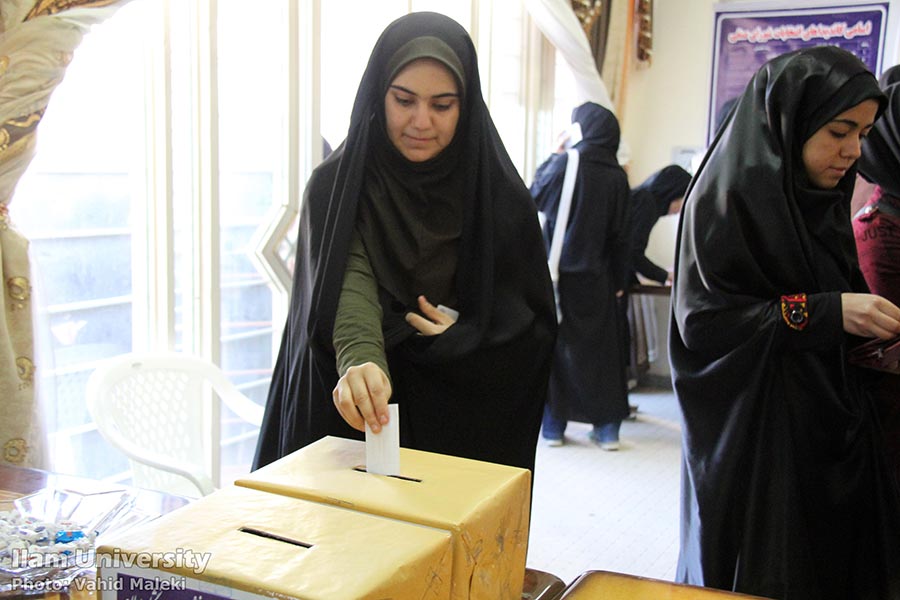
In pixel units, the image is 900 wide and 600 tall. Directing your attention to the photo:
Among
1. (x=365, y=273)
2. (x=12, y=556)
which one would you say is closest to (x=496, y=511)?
(x=12, y=556)

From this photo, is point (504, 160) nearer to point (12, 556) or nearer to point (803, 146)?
point (803, 146)

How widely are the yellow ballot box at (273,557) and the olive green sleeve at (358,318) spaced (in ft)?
1.72

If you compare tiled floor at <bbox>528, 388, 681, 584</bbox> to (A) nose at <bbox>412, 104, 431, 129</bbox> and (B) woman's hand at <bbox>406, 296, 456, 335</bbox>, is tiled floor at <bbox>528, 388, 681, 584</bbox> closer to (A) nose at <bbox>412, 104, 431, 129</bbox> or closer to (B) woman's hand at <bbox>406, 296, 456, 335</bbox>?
(B) woman's hand at <bbox>406, 296, 456, 335</bbox>

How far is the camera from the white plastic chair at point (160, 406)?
6.85ft

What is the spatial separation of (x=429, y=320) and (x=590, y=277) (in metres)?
2.76

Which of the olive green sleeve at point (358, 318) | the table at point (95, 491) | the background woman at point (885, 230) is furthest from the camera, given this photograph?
the background woman at point (885, 230)

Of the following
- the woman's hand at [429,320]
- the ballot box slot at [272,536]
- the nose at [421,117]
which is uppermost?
the nose at [421,117]

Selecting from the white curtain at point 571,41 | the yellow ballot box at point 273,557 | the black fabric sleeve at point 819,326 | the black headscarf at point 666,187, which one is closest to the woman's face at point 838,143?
the black fabric sleeve at point 819,326

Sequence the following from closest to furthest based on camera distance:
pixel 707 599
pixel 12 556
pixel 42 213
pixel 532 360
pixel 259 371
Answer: pixel 707 599, pixel 12 556, pixel 532 360, pixel 42 213, pixel 259 371

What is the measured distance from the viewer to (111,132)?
92.0 inches

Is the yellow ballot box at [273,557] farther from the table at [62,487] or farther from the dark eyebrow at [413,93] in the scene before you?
the dark eyebrow at [413,93]

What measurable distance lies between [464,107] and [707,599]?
1004 mm

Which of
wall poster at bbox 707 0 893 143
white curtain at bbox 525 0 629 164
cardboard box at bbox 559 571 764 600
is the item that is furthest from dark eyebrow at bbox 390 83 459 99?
wall poster at bbox 707 0 893 143

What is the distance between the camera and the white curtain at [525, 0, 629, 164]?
4520 mm
